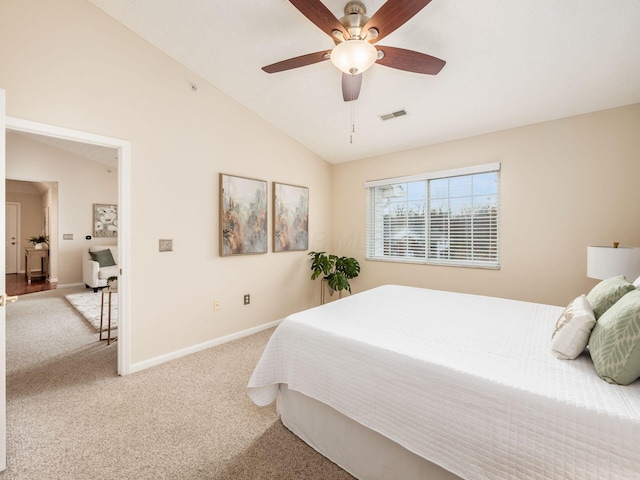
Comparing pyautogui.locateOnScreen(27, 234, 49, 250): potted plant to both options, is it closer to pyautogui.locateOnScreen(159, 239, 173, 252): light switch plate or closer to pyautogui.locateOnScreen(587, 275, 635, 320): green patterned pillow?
pyautogui.locateOnScreen(159, 239, 173, 252): light switch plate

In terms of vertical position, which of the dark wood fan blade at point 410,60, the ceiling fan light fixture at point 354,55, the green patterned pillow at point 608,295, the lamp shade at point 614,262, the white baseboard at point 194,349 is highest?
the dark wood fan blade at point 410,60

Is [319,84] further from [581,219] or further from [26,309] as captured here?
[26,309]

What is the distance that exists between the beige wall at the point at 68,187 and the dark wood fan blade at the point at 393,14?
7.34 meters

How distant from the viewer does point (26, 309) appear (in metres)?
4.59

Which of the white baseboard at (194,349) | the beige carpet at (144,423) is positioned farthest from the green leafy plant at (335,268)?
the beige carpet at (144,423)

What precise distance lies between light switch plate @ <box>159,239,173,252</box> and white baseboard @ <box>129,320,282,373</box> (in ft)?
3.37

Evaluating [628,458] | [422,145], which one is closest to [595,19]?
[422,145]

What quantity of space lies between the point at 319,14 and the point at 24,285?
27.2 feet

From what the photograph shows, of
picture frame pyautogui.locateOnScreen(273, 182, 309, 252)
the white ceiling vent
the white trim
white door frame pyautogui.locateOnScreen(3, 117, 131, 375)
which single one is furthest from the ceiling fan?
picture frame pyautogui.locateOnScreen(273, 182, 309, 252)

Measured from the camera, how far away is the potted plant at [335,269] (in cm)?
412

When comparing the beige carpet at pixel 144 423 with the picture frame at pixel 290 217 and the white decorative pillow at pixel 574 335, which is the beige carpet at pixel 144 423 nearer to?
the white decorative pillow at pixel 574 335

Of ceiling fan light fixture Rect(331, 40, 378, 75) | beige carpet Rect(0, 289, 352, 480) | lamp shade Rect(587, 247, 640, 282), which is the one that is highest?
ceiling fan light fixture Rect(331, 40, 378, 75)

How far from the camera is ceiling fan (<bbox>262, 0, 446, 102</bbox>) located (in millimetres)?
1531

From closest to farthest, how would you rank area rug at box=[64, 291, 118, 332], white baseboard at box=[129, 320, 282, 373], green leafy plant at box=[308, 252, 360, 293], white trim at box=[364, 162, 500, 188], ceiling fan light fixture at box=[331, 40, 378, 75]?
ceiling fan light fixture at box=[331, 40, 378, 75], white baseboard at box=[129, 320, 282, 373], white trim at box=[364, 162, 500, 188], area rug at box=[64, 291, 118, 332], green leafy plant at box=[308, 252, 360, 293]
